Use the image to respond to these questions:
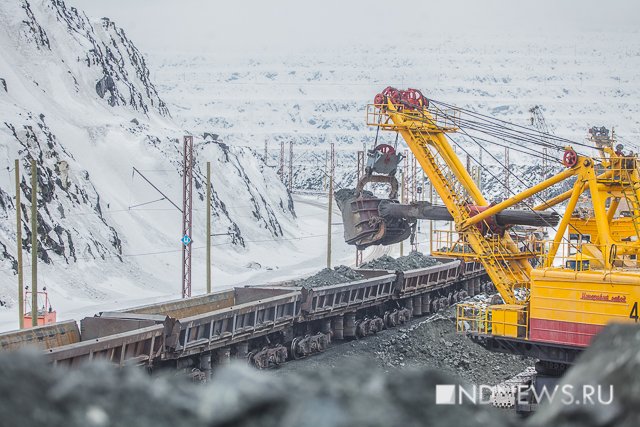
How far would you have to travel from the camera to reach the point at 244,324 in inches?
713

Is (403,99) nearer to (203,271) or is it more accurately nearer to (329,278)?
(329,278)

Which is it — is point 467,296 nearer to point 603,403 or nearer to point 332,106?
point 603,403

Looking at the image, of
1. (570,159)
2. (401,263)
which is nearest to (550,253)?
(570,159)

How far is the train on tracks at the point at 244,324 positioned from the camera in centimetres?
1444

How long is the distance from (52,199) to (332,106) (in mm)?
130568

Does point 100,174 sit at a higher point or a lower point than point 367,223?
higher

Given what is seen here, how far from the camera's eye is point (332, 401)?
354 cm

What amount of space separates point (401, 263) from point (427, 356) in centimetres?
797

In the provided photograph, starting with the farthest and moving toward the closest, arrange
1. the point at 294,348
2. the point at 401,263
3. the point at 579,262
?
the point at 401,263, the point at 294,348, the point at 579,262

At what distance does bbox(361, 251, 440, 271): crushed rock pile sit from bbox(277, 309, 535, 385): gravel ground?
423cm

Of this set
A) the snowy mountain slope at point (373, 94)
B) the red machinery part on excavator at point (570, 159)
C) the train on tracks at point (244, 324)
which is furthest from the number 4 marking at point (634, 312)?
the snowy mountain slope at point (373, 94)

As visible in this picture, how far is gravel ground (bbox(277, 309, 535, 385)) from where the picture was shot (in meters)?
20.9

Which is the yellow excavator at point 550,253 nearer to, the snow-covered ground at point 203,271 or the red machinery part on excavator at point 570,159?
the red machinery part on excavator at point 570,159

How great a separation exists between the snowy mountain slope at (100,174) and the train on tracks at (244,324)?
39.8ft
